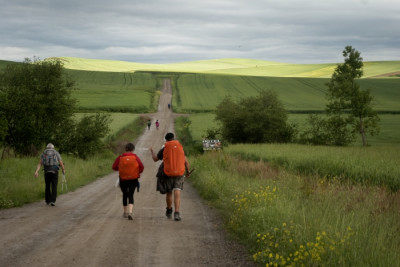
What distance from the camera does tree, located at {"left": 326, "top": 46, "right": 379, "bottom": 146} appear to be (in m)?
44.8

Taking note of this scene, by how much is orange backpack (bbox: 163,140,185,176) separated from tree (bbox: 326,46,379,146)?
117 feet

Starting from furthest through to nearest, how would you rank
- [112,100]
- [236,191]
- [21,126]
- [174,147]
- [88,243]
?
1. [112,100]
2. [21,126]
3. [236,191]
4. [174,147]
5. [88,243]

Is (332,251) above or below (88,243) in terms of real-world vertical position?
above

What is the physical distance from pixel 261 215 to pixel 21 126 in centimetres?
2087

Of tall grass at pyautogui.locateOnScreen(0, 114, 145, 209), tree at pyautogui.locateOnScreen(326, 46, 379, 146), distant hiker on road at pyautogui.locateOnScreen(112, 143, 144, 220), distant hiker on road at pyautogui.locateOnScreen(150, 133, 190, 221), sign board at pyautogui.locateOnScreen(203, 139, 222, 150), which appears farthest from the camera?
tree at pyautogui.locateOnScreen(326, 46, 379, 146)

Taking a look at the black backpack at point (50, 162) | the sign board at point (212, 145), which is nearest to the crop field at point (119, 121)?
the sign board at point (212, 145)

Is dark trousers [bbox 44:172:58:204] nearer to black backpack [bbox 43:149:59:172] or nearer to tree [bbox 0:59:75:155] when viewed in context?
black backpack [bbox 43:149:59:172]

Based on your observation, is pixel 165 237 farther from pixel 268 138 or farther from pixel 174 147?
pixel 268 138

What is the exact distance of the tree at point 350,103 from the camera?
44.8 m

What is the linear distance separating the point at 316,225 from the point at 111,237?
390 cm

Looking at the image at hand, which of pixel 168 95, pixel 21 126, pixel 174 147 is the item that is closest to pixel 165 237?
pixel 174 147

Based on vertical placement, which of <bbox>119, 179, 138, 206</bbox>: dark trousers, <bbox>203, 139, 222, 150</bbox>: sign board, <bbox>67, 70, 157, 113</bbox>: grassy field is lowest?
<bbox>203, 139, 222, 150</bbox>: sign board

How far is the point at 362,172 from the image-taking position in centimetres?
1486

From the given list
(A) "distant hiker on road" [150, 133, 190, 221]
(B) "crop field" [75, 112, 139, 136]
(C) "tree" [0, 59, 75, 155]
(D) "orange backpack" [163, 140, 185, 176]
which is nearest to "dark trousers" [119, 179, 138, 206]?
(A) "distant hiker on road" [150, 133, 190, 221]
